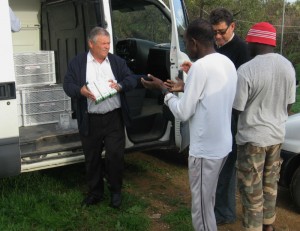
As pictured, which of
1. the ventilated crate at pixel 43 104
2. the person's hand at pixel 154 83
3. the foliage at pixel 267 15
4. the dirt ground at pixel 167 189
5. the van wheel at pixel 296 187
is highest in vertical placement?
the foliage at pixel 267 15

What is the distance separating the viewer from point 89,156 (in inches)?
158

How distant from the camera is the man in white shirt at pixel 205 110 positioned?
2604mm

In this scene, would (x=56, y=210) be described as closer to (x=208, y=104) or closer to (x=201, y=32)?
(x=208, y=104)

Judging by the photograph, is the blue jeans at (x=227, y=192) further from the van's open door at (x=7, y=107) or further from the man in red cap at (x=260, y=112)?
the van's open door at (x=7, y=107)

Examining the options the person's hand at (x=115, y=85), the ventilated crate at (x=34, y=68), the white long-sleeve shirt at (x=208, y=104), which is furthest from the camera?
the ventilated crate at (x=34, y=68)

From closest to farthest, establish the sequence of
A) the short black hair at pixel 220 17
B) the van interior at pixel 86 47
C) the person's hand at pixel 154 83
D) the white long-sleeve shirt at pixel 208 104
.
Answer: the white long-sleeve shirt at pixel 208 104, the person's hand at pixel 154 83, the short black hair at pixel 220 17, the van interior at pixel 86 47

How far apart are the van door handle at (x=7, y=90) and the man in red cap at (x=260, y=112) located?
1.84 m

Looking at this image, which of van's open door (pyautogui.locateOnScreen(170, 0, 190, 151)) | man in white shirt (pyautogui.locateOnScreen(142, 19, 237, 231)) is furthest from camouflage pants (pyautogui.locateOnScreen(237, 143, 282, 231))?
van's open door (pyautogui.locateOnScreen(170, 0, 190, 151))

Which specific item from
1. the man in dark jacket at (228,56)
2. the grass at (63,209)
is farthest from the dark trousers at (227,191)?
the grass at (63,209)

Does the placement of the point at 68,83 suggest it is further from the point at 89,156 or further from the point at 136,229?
the point at 136,229

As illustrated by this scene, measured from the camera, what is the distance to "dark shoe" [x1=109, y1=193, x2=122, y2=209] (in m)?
4.10

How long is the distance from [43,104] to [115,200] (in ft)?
4.94

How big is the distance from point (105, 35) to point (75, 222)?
1.69 metres

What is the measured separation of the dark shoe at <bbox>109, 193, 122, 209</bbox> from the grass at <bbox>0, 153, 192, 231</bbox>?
5cm
